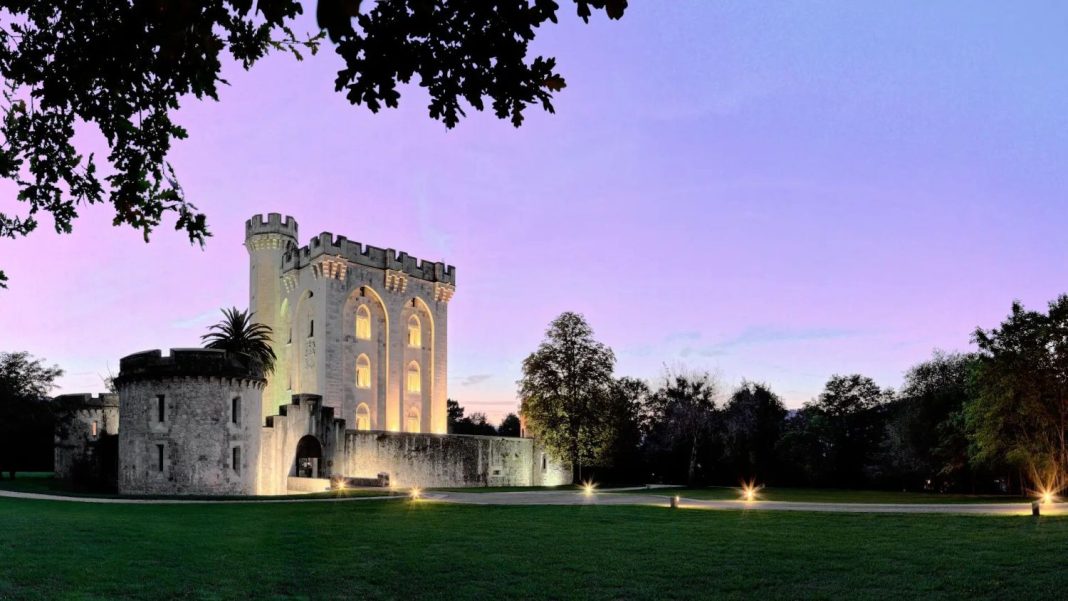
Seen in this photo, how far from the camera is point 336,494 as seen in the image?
111 feet

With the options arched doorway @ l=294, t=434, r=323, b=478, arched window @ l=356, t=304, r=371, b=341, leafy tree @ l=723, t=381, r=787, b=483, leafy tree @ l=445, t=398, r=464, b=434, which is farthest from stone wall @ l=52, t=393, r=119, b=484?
leafy tree @ l=445, t=398, r=464, b=434

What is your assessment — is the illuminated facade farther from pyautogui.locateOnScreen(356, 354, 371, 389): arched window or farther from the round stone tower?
the round stone tower

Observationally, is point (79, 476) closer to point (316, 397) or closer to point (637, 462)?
point (316, 397)

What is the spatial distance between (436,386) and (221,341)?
51.6ft

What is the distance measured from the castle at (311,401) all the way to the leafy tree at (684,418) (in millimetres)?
7539

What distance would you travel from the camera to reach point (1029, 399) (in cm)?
3562

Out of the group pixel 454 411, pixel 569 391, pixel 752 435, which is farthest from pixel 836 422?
pixel 454 411

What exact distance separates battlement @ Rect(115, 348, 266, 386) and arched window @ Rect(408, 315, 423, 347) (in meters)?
24.0

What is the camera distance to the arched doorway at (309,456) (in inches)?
1615

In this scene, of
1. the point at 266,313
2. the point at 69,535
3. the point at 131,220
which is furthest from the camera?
the point at 266,313

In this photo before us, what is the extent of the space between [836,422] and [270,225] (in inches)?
1696

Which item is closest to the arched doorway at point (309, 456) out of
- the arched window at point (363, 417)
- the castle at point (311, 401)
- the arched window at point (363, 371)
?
the castle at point (311, 401)

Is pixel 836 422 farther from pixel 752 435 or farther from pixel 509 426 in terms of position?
pixel 509 426

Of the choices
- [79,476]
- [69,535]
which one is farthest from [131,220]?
[79,476]
